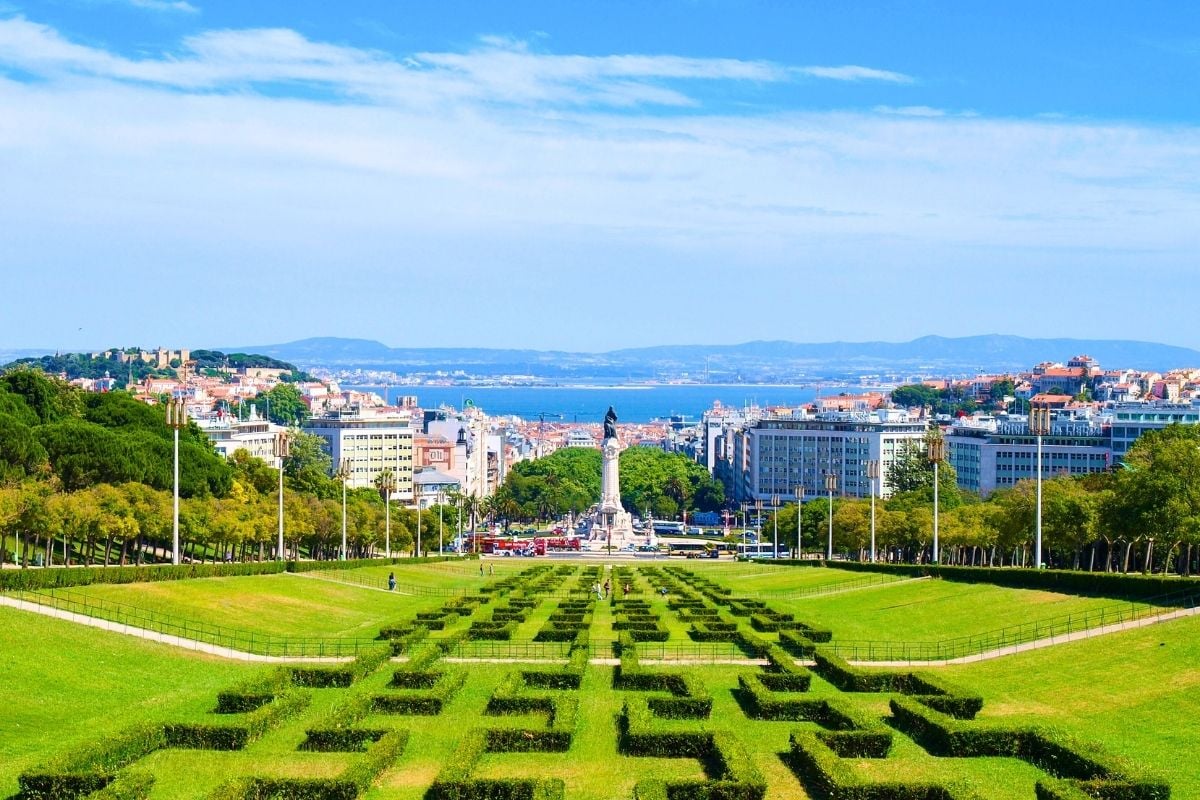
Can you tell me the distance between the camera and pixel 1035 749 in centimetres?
3572

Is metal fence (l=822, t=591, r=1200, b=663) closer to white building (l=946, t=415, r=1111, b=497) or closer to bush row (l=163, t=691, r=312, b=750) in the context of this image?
bush row (l=163, t=691, r=312, b=750)

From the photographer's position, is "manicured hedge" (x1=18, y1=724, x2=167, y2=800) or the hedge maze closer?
"manicured hedge" (x1=18, y1=724, x2=167, y2=800)

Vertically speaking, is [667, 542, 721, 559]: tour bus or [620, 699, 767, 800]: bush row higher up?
[620, 699, 767, 800]: bush row

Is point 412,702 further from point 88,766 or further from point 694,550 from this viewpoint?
point 694,550

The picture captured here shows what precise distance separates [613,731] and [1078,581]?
29.7m

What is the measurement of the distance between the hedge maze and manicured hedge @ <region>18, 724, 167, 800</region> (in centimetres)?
4

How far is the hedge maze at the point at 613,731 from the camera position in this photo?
31391 mm

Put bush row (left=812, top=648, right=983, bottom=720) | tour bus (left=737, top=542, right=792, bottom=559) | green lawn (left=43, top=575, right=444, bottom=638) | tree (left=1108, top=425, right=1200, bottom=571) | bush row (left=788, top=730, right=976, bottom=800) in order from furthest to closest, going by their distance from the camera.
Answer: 1. tour bus (left=737, top=542, right=792, bottom=559)
2. tree (left=1108, top=425, right=1200, bottom=571)
3. green lawn (left=43, top=575, right=444, bottom=638)
4. bush row (left=812, top=648, right=983, bottom=720)
5. bush row (left=788, top=730, right=976, bottom=800)

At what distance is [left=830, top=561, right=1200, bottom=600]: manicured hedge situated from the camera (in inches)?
2216

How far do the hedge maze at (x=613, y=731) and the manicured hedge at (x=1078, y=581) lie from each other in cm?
1205

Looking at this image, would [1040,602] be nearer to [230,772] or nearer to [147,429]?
[230,772]

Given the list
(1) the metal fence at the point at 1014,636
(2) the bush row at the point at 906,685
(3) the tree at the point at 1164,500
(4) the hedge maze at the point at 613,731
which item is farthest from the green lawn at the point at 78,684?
(3) the tree at the point at 1164,500

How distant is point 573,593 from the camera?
83000 mm

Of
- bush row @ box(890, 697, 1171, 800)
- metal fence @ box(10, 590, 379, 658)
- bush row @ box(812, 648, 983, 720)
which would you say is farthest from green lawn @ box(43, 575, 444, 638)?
bush row @ box(890, 697, 1171, 800)
